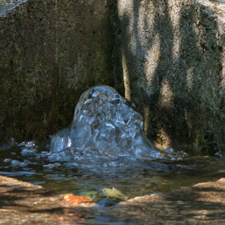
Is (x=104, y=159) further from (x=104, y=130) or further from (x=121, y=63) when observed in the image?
(x=121, y=63)

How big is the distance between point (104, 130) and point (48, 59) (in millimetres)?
941

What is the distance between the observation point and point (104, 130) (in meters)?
4.11

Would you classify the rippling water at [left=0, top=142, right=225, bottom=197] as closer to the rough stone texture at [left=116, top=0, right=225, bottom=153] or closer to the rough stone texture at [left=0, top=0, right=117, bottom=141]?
the rough stone texture at [left=116, top=0, right=225, bottom=153]

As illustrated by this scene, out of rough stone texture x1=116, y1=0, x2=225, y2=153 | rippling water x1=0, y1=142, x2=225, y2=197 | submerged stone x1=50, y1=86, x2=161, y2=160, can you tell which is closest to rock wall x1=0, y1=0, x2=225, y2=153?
rough stone texture x1=116, y1=0, x2=225, y2=153

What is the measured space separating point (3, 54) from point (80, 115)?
3.41 ft

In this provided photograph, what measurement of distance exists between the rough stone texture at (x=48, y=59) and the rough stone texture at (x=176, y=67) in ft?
0.89

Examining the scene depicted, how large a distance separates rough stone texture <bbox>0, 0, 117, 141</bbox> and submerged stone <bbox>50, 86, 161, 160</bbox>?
174mm

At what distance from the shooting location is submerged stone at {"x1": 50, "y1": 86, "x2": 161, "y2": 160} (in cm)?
384

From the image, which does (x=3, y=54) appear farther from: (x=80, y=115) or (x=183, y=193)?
→ (x=183, y=193)

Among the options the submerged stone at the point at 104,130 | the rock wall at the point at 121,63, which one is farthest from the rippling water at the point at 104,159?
the rock wall at the point at 121,63

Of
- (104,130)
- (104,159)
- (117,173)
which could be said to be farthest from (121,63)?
(117,173)

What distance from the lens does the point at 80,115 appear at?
13.8 feet

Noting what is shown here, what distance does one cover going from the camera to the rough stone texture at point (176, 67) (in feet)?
11.1

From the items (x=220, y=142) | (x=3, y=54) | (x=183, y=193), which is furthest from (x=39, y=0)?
(x=183, y=193)
